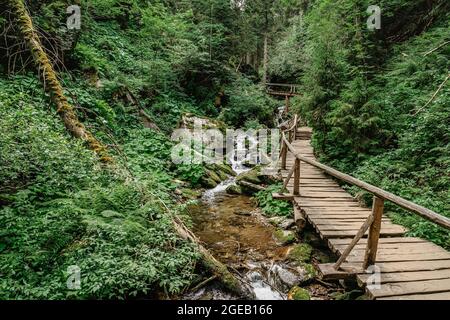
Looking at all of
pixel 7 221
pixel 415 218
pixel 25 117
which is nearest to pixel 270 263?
pixel 415 218

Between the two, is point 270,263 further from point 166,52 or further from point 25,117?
point 166,52

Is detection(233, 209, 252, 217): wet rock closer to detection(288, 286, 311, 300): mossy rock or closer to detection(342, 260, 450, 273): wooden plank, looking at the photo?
detection(288, 286, 311, 300): mossy rock

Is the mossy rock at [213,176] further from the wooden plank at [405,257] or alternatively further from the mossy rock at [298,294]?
the wooden plank at [405,257]

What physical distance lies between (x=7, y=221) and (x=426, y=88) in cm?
1254

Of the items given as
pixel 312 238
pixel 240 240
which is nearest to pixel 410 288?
pixel 312 238

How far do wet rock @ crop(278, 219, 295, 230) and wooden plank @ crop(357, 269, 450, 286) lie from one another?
377cm

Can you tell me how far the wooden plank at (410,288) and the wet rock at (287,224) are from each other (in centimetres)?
408

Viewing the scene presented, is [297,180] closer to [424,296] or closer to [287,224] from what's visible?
[287,224]

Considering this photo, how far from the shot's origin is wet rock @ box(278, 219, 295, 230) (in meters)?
8.38

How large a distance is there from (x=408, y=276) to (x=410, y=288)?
379 millimetres

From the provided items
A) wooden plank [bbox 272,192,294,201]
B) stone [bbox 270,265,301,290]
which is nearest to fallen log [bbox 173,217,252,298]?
stone [bbox 270,265,301,290]

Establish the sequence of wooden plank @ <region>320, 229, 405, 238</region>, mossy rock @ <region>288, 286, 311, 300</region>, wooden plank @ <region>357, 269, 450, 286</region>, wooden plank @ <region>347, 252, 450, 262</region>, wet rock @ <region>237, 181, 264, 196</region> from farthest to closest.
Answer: wet rock @ <region>237, 181, 264, 196</region>
wooden plank @ <region>320, 229, 405, 238</region>
mossy rock @ <region>288, 286, 311, 300</region>
wooden plank @ <region>347, 252, 450, 262</region>
wooden plank @ <region>357, 269, 450, 286</region>

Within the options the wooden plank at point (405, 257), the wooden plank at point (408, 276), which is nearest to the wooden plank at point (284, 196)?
the wooden plank at point (405, 257)

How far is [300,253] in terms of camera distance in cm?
688
